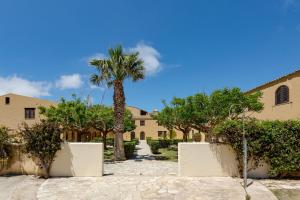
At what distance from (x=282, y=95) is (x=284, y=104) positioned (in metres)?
1.00

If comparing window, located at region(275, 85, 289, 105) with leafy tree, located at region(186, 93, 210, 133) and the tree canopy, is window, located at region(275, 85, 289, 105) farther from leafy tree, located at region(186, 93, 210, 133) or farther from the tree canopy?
leafy tree, located at region(186, 93, 210, 133)

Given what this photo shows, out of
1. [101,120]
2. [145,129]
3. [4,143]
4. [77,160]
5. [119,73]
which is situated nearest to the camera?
[77,160]

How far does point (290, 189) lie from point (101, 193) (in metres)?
6.83

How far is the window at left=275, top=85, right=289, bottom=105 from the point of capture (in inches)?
939

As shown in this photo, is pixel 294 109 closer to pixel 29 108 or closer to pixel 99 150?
pixel 99 150

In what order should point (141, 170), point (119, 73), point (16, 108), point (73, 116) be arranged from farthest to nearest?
point (16, 108) → point (73, 116) → point (119, 73) → point (141, 170)

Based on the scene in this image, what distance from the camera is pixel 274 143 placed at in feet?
38.5

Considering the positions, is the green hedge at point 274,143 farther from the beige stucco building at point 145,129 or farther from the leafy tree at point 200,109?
the beige stucco building at point 145,129

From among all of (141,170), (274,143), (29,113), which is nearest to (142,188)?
(141,170)

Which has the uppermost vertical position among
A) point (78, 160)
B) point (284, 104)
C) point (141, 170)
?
point (284, 104)

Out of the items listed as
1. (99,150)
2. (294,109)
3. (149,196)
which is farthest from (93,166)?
(294,109)

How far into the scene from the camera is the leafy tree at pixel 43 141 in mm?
11852

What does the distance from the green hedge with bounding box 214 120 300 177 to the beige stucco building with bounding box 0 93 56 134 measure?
36.9 m

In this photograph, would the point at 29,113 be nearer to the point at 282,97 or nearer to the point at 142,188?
the point at 282,97
